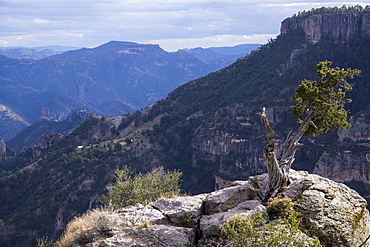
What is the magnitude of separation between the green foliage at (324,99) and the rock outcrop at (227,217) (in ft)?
12.1

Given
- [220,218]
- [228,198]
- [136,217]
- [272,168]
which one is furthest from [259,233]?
[136,217]

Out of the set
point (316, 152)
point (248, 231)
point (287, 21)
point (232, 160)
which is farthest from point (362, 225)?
point (287, 21)

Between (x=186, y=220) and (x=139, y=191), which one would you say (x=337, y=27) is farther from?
(x=186, y=220)

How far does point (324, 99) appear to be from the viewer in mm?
21453

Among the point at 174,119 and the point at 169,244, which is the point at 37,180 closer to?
the point at 174,119

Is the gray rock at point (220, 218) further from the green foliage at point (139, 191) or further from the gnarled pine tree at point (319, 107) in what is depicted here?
the green foliage at point (139, 191)

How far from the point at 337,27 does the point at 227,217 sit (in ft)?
380

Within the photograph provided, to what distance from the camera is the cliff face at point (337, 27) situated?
114 metres

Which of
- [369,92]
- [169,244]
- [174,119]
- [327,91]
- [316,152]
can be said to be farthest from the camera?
[174,119]

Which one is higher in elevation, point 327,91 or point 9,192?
point 327,91

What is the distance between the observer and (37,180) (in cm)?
10550

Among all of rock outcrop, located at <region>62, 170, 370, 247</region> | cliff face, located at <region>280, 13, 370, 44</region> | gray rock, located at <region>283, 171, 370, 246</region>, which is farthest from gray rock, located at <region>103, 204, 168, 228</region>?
cliff face, located at <region>280, 13, 370, 44</region>

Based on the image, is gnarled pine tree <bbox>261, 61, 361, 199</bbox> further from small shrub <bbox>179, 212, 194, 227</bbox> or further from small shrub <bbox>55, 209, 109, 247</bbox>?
small shrub <bbox>55, 209, 109, 247</bbox>

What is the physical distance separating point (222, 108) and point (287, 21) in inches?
1869
